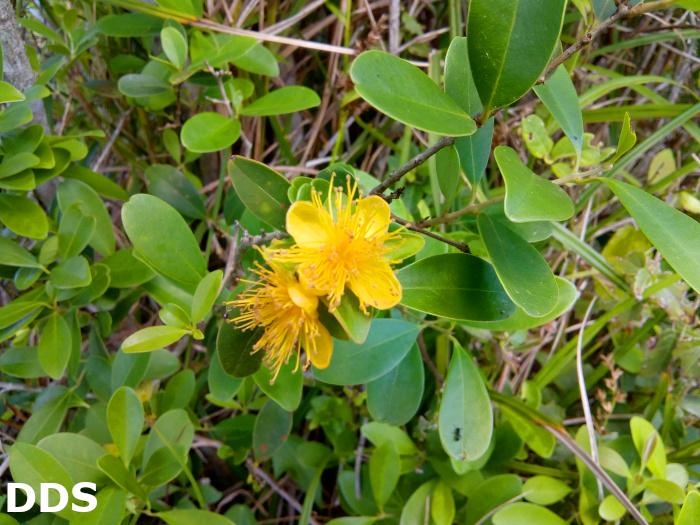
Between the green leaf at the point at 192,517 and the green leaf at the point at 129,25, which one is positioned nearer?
the green leaf at the point at 192,517

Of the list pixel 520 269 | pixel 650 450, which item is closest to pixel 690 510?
pixel 650 450

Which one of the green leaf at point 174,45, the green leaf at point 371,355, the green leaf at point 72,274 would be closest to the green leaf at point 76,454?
the green leaf at point 72,274

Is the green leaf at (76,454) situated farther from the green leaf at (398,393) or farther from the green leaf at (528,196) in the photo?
the green leaf at (528,196)

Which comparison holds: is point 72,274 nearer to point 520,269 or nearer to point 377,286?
point 377,286

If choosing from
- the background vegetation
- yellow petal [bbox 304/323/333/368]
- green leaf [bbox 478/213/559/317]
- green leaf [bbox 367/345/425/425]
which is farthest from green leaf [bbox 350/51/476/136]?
green leaf [bbox 367/345/425/425]

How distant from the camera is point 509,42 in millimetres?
503

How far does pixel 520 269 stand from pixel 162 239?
37cm

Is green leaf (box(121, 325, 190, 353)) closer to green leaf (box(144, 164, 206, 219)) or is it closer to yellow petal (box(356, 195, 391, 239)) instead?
yellow petal (box(356, 195, 391, 239))

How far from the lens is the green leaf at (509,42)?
484 mm

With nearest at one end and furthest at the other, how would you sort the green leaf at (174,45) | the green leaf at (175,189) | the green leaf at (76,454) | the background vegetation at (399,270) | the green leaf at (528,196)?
the green leaf at (528,196) < the background vegetation at (399,270) < the green leaf at (76,454) < the green leaf at (174,45) < the green leaf at (175,189)

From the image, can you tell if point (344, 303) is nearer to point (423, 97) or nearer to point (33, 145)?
point (423, 97)

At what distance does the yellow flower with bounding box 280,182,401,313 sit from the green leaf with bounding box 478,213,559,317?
3.6 inches

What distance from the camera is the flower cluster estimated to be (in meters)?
0.53

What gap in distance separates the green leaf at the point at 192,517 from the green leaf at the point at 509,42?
21.9 inches
